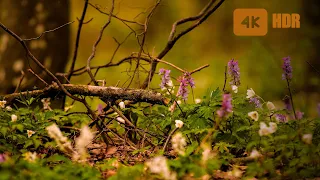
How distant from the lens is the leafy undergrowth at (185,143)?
246 cm

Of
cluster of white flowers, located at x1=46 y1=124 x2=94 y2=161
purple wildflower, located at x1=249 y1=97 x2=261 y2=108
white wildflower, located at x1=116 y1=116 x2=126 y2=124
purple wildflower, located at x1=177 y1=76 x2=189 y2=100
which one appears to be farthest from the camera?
white wildflower, located at x1=116 y1=116 x2=126 y2=124

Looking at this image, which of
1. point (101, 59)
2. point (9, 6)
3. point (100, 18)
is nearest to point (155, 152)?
point (9, 6)

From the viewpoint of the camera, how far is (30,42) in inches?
207

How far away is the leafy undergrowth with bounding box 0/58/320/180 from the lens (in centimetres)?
246

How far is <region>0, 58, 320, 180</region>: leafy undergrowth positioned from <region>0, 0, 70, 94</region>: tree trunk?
1.54 metres

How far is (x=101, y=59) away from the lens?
10102mm

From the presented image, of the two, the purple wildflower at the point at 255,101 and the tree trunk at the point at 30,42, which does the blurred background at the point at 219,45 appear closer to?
the tree trunk at the point at 30,42

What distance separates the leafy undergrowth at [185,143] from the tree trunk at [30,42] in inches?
60.6

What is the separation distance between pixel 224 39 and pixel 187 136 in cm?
814

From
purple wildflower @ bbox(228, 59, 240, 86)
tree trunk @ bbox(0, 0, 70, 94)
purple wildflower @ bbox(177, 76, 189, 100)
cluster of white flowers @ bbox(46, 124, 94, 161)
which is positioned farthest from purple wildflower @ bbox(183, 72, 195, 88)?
tree trunk @ bbox(0, 0, 70, 94)

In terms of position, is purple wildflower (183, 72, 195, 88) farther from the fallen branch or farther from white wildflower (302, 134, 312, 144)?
white wildflower (302, 134, 312, 144)

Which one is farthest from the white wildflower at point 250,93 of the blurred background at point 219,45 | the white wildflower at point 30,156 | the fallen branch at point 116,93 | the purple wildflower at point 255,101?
the blurred background at point 219,45

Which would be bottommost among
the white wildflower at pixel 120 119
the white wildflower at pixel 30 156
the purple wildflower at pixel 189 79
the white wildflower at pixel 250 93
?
the white wildflower at pixel 30 156

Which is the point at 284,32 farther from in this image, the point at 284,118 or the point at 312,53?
the point at 284,118
